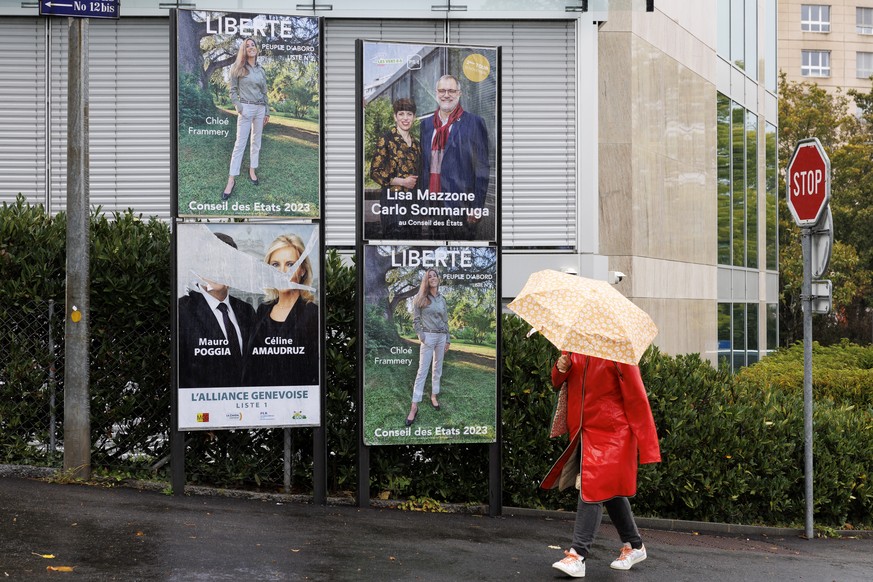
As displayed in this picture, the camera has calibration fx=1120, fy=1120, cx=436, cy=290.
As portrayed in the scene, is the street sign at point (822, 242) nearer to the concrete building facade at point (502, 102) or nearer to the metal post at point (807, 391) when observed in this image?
the metal post at point (807, 391)

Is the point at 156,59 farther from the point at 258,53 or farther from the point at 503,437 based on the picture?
the point at 503,437

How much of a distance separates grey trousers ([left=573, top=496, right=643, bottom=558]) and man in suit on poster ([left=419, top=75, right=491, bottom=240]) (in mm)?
2619

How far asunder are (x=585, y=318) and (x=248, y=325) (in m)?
2.92

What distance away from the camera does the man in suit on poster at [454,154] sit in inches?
338

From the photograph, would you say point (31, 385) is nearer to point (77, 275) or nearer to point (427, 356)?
point (77, 275)

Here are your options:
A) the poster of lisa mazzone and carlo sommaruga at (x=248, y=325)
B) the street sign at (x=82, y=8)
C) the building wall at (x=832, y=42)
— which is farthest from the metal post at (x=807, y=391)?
the building wall at (x=832, y=42)

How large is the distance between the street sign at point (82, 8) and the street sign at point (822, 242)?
19.8ft

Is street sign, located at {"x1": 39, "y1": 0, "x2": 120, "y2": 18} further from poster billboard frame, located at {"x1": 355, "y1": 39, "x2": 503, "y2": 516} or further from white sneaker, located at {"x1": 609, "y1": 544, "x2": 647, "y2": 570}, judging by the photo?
white sneaker, located at {"x1": 609, "y1": 544, "x2": 647, "y2": 570}

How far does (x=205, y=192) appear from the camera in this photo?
27.3ft

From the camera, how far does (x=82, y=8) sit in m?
8.51

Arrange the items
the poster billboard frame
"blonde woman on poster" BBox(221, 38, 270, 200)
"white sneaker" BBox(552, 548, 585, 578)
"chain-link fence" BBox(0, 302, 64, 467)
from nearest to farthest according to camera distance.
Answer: "white sneaker" BBox(552, 548, 585, 578) → "blonde woman on poster" BBox(221, 38, 270, 200) → the poster billboard frame → "chain-link fence" BBox(0, 302, 64, 467)

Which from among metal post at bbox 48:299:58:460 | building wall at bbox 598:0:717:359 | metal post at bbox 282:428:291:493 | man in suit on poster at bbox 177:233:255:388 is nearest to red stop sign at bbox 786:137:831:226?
metal post at bbox 282:428:291:493

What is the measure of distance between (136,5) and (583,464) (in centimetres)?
1036

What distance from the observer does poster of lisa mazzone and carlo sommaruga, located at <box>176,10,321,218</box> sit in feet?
27.2
